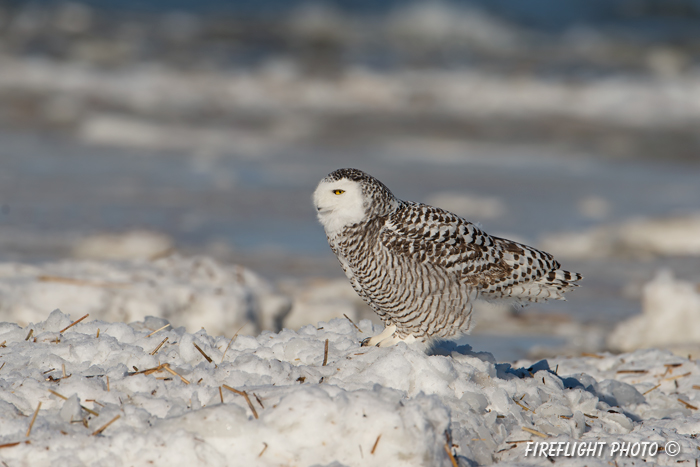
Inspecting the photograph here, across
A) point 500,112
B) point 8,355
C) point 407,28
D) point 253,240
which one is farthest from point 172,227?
point 407,28

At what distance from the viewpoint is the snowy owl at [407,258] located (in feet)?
11.0

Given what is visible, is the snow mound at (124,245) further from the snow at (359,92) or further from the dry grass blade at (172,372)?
the snow at (359,92)

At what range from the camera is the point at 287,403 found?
2.50 m

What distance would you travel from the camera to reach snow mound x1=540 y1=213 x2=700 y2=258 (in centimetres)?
812

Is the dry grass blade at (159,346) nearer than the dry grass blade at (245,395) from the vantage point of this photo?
Answer: No

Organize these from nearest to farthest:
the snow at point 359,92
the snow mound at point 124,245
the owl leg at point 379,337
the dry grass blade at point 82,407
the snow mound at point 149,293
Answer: the dry grass blade at point 82,407 → the owl leg at point 379,337 → the snow mound at point 149,293 → the snow mound at point 124,245 → the snow at point 359,92

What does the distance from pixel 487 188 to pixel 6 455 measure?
31.0 feet

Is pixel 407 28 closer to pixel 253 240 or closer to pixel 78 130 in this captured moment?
pixel 78 130

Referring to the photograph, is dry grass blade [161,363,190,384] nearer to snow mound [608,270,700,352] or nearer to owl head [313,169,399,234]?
owl head [313,169,399,234]

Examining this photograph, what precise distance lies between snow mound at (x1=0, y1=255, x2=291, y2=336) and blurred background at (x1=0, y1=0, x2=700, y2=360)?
0.12ft

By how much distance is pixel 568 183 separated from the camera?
11.9 meters

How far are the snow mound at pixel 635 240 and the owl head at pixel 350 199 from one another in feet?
16.5

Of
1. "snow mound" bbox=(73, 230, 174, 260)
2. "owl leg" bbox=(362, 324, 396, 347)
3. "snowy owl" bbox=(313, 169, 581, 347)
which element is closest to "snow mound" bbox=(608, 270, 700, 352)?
"snowy owl" bbox=(313, 169, 581, 347)

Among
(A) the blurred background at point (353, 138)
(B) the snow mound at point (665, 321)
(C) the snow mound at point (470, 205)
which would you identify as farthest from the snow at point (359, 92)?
(B) the snow mound at point (665, 321)
